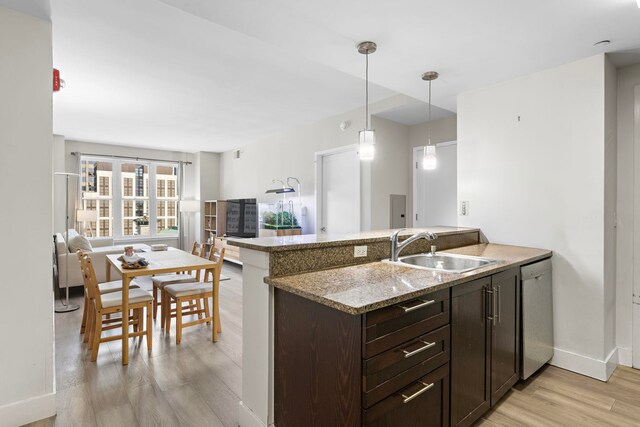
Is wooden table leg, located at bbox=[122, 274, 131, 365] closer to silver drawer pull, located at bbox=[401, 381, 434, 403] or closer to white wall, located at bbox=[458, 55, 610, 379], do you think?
silver drawer pull, located at bbox=[401, 381, 434, 403]

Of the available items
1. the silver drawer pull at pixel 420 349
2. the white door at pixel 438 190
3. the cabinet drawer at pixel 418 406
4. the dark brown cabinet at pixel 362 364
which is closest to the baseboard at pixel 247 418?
the dark brown cabinet at pixel 362 364

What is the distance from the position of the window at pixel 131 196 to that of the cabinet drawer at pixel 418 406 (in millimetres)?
7808

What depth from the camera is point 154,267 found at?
10.1 feet

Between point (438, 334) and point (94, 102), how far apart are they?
4996 mm

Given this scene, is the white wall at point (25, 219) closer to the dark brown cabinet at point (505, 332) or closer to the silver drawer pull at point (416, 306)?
the silver drawer pull at point (416, 306)

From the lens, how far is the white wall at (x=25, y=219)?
1.88 meters

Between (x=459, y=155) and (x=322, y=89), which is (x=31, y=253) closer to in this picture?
(x=322, y=89)

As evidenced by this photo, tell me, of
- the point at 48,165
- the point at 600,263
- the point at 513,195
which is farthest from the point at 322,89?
→ the point at 600,263

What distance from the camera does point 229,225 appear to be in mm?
7297

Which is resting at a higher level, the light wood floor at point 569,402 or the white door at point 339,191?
the white door at point 339,191

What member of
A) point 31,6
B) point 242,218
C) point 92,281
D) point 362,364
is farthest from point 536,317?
point 242,218

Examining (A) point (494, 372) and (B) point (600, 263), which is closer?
(A) point (494, 372)

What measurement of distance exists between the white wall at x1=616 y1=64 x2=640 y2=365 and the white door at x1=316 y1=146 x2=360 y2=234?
275 centimetres

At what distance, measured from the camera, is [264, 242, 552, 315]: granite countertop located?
1.37m
